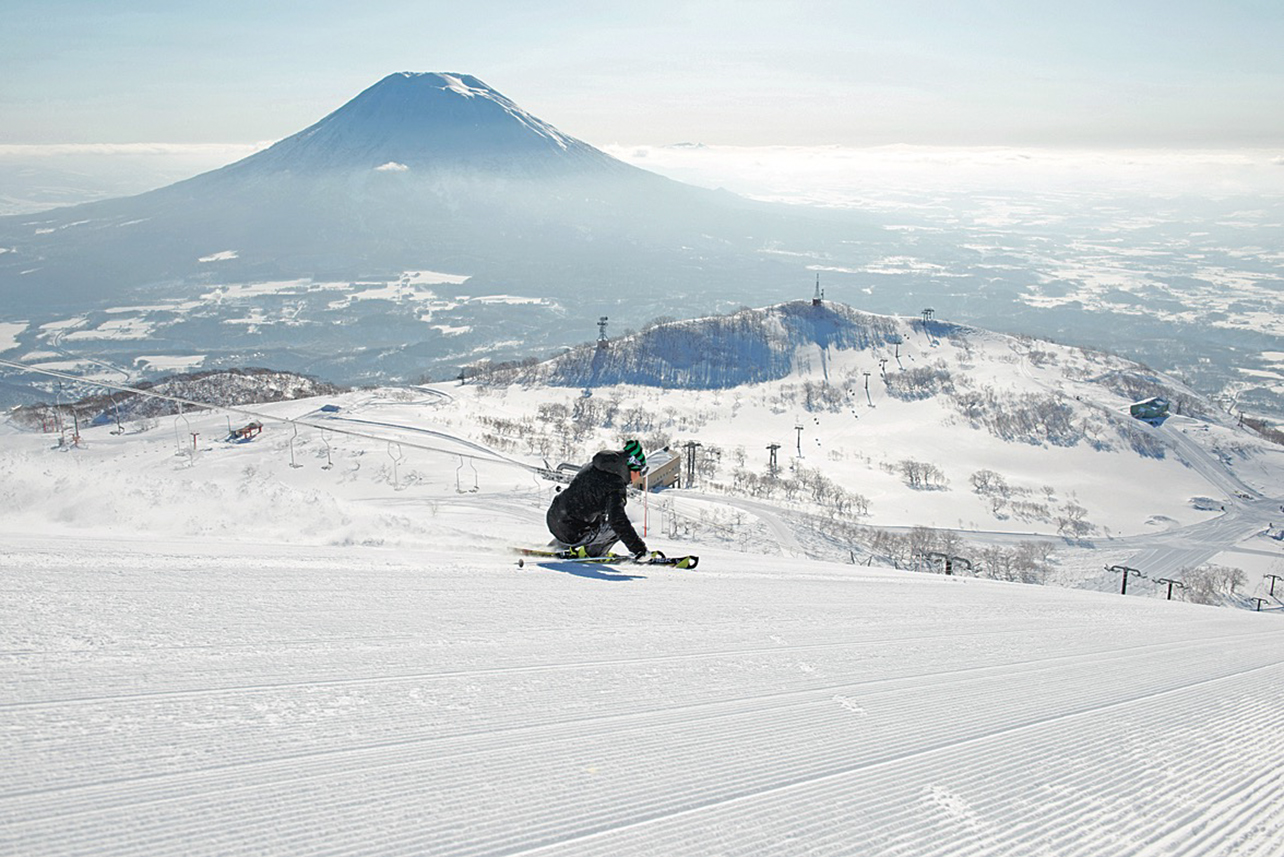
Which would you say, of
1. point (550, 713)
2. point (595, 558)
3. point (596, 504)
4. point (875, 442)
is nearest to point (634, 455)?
point (596, 504)

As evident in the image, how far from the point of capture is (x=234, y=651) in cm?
389

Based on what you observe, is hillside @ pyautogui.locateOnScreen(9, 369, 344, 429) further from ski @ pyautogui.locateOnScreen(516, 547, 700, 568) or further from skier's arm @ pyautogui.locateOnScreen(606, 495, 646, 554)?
skier's arm @ pyautogui.locateOnScreen(606, 495, 646, 554)

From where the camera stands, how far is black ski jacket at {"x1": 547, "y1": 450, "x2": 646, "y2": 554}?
725 centimetres

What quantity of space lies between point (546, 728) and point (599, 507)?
13.3ft

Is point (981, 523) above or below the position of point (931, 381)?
below

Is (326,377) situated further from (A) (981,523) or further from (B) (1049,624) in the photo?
(B) (1049,624)

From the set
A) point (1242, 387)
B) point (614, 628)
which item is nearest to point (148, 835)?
point (614, 628)

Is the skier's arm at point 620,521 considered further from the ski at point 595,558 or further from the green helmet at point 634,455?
the ski at point 595,558

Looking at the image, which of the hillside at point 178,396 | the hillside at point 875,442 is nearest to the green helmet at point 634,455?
the hillside at point 875,442

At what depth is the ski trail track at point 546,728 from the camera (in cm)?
271

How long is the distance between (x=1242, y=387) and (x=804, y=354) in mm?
146547

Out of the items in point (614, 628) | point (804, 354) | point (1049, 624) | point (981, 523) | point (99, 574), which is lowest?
point (981, 523)

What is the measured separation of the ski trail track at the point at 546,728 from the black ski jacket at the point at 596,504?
A: 1408 millimetres

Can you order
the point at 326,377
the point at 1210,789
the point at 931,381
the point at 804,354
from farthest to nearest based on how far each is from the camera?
the point at 326,377
the point at 804,354
the point at 931,381
the point at 1210,789
